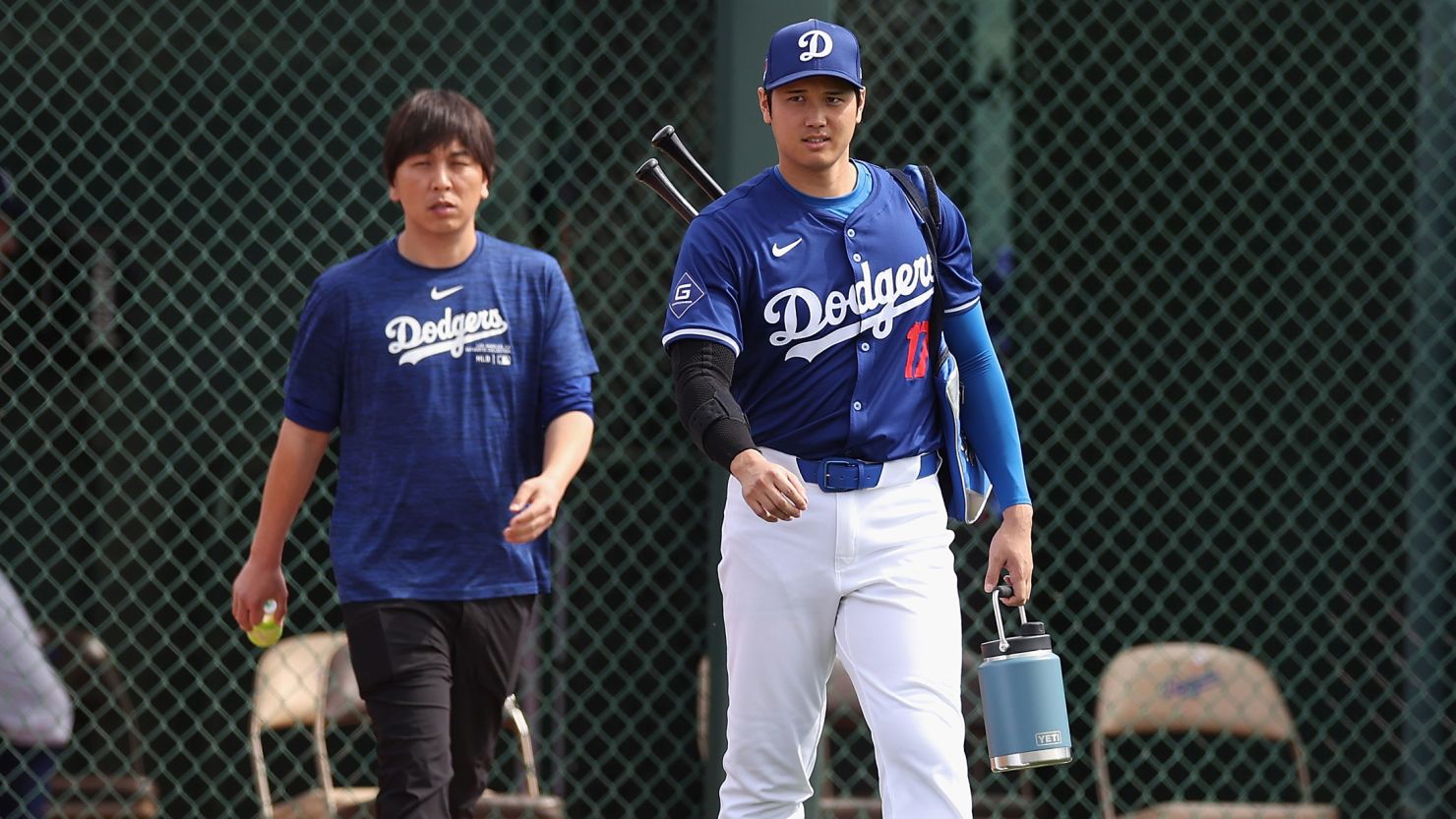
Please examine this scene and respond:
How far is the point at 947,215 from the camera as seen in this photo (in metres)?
3.00

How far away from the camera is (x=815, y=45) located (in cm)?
278

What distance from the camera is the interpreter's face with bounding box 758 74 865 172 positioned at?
2.82 m

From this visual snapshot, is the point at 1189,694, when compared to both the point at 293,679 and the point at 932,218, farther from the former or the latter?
the point at 293,679

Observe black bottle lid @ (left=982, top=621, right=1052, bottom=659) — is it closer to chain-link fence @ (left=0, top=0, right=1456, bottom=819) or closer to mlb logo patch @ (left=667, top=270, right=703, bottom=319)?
mlb logo patch @ (left=667, top=270, right=703, bottom=319)

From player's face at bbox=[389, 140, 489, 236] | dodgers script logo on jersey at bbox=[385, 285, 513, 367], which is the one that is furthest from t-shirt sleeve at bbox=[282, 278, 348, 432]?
player's face at bbox=[389, 140, 489, 236]

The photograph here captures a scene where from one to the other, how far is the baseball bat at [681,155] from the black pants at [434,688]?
88 centimetres

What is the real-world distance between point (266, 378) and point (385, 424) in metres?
1.76

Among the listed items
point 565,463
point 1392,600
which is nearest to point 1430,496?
point 1392,600

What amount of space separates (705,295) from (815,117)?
13.8 inches

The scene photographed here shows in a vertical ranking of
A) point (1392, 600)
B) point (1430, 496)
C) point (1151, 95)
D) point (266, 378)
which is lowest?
point (1392, 600)

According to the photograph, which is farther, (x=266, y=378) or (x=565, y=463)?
(x=266, y=378)

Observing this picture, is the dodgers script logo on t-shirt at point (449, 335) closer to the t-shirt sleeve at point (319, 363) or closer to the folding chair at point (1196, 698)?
the t-shirt sleeve at point (319, 363)

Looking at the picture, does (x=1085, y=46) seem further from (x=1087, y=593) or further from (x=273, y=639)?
(x=273, y=639)

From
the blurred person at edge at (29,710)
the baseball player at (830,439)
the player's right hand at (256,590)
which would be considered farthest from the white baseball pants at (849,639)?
the blurred person at edge at (29,710)
